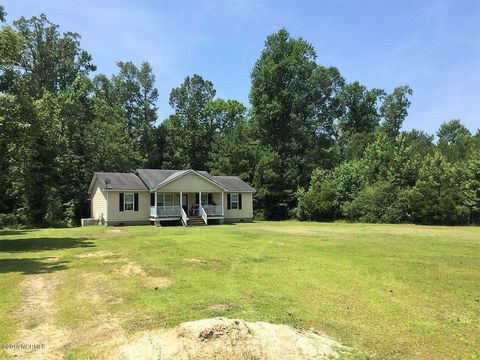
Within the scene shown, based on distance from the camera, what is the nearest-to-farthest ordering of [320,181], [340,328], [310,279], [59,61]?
[340,328], [310,279], [320,181], [59,61]

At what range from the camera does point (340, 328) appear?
650cm

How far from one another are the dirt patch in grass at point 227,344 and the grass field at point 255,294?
522 millimetres

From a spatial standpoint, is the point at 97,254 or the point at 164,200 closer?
the point at 97,254

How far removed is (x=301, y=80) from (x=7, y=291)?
156 feet

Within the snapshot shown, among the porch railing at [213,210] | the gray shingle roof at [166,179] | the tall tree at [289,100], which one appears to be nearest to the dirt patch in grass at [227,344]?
the gray shingle roof at [166,179]

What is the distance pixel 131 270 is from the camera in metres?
11.0

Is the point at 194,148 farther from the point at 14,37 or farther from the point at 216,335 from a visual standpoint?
the point at 216,335

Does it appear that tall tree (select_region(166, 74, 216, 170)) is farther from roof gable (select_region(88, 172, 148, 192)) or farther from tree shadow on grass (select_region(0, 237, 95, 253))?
tree shadow on grass (select_region(0, 237, 95, 253))

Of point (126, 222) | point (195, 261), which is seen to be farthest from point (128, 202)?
point (195, 261)

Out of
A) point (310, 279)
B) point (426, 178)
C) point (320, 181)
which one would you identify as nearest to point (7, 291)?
point (310, 279)

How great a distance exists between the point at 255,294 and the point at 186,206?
2613 cm

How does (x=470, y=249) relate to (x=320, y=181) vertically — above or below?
below

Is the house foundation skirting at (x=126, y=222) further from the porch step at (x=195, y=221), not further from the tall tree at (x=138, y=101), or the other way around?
the tall tree at (x=138, y=101)

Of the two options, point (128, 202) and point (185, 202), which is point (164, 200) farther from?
point (128, 202)
